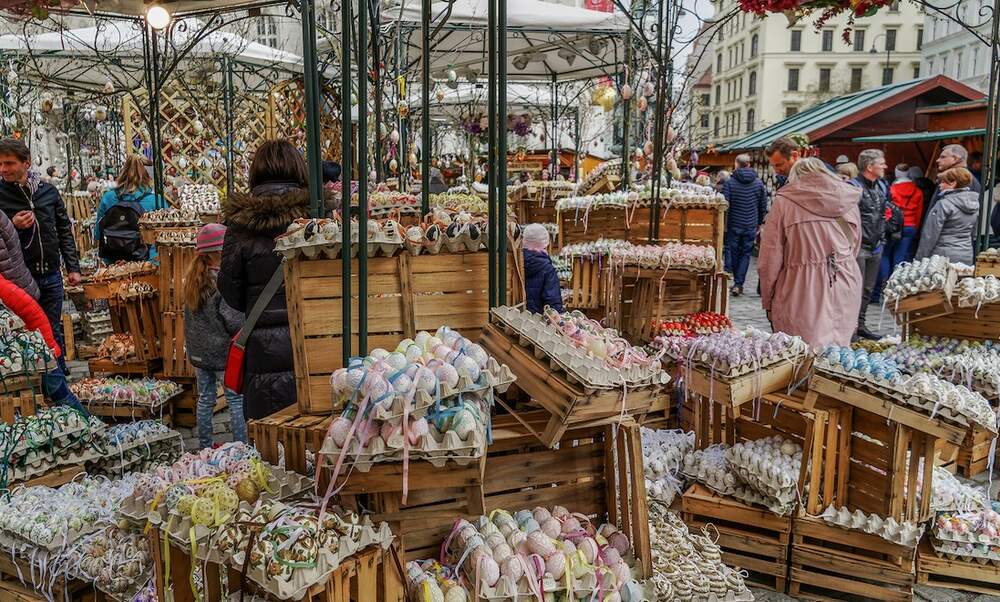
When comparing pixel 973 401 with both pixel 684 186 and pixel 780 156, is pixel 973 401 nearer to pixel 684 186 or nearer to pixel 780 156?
pixel 780 156

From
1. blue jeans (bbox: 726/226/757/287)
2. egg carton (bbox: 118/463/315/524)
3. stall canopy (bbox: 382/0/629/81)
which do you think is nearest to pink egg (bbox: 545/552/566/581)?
egg carton (bbox: 118/463/315/524)

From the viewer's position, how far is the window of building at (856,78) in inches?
1757

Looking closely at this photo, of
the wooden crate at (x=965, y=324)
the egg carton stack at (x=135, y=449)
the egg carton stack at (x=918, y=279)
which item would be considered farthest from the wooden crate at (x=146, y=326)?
the wooden crate at (x=965, y=324)

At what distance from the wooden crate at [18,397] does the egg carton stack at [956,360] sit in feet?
14.2

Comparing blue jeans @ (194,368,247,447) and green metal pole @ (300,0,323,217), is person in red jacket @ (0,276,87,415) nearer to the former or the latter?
blue jeans @ (194,368,247,447)

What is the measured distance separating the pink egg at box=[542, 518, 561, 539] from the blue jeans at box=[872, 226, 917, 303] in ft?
23.5

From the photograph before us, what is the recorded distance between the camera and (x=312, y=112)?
7.77 feet

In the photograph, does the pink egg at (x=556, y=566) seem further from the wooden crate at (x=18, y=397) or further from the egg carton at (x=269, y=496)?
the wooden crate at (x=18, y=397)

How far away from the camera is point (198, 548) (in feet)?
5.77

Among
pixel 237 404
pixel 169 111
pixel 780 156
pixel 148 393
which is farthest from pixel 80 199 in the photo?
pixel 780 156

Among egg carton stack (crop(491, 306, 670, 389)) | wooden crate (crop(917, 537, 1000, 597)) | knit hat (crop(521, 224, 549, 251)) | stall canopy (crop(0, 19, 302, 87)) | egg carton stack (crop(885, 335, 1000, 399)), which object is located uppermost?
stall canopy (crop(0, 19, 302, 87))

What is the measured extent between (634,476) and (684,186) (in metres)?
4.21

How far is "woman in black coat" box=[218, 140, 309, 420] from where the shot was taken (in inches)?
112

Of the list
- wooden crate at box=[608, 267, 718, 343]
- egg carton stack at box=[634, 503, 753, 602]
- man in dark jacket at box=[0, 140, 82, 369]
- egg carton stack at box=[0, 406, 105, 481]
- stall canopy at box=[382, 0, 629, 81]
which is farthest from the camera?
stall canopy at box=[382, 0, 629, 81]
